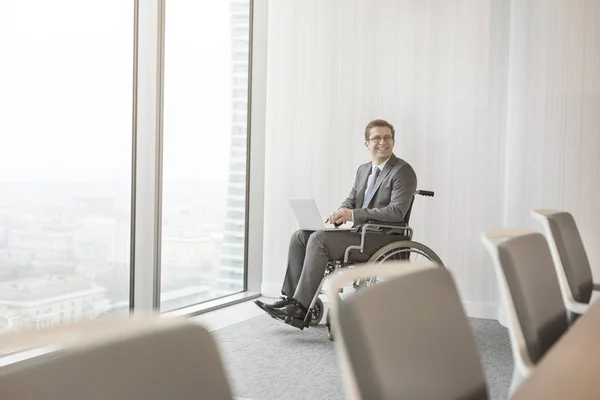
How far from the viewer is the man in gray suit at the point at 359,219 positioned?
4.37 meters

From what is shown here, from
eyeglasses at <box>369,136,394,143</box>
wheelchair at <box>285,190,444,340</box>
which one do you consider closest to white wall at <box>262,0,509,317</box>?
eyeglasses at <box>369,136,394,143</box>

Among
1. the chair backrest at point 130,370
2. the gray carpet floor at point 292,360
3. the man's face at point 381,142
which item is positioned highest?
the man's face at point 381,142

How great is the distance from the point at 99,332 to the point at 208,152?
4792 millimetres

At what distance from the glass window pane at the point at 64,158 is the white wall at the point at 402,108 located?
5.78 feet

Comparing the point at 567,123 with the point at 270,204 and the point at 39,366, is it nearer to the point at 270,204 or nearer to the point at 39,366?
the point at 270,204

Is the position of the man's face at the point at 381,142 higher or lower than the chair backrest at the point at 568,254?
higher

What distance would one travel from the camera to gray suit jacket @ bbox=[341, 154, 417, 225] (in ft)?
14.7

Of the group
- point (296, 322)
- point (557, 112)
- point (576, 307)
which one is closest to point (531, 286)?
point (576, 307)

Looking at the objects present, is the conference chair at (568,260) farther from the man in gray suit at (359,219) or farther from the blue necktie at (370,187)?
the blue necktie at (370,187)

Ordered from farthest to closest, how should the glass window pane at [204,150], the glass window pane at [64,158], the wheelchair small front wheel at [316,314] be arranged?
the glass window pane at [204,150]
the wheelchair small front wheel at [316,314]
the glass window pane at [64,158]

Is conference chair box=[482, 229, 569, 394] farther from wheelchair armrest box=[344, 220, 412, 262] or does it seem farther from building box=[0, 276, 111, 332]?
wheelchair armrest box=[344, 220, 412, 262]

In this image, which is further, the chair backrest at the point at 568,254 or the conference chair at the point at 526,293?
the chair backrest at the point at 568,254

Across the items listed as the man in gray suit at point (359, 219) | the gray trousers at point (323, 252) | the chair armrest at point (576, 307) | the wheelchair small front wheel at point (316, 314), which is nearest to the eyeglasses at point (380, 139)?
the man in gray suit at point (359, 219)

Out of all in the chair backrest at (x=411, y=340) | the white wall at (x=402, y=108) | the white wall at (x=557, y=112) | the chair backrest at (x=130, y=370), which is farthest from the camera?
the white wall at (x=402, y=108)
